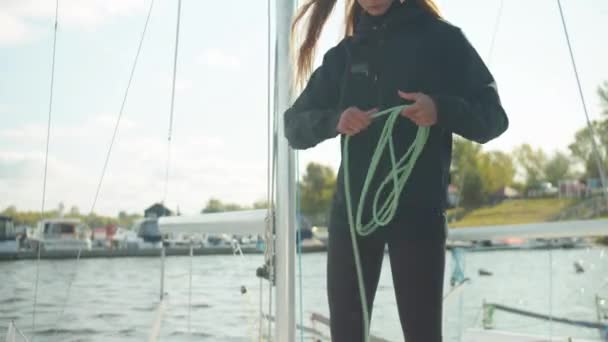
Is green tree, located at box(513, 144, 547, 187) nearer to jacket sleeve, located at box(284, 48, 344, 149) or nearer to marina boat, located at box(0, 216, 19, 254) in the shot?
marina boat, located at box(0, 216, 19, 254)

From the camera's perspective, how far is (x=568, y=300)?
17828 mm

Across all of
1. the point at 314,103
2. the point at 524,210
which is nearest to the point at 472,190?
the point at 524,210

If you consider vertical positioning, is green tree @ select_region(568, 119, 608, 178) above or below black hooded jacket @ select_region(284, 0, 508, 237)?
above

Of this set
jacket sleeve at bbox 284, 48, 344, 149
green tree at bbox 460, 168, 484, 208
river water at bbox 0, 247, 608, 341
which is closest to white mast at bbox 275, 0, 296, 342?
jacket sleeve at bbox 284, 48, 344, 149

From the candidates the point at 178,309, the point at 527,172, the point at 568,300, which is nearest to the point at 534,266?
the point at 527,172

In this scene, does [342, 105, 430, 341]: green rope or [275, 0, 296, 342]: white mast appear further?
[275, 0, 296, 342]: white mast

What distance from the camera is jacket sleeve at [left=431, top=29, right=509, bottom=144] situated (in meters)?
Answer: 1.44

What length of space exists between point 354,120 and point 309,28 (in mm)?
489

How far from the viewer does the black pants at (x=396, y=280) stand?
1.47 meters

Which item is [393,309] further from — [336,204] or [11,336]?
[336,204]

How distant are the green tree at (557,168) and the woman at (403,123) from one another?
45.1 meters

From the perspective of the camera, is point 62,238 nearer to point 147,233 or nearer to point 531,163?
point 147,233

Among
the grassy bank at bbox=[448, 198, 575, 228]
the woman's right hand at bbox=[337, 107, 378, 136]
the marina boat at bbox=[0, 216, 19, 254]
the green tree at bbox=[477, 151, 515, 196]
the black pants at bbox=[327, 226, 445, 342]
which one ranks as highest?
the green tree at bbox=[477, 151, 515, 196]

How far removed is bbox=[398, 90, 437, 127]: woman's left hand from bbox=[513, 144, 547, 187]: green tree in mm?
46329
